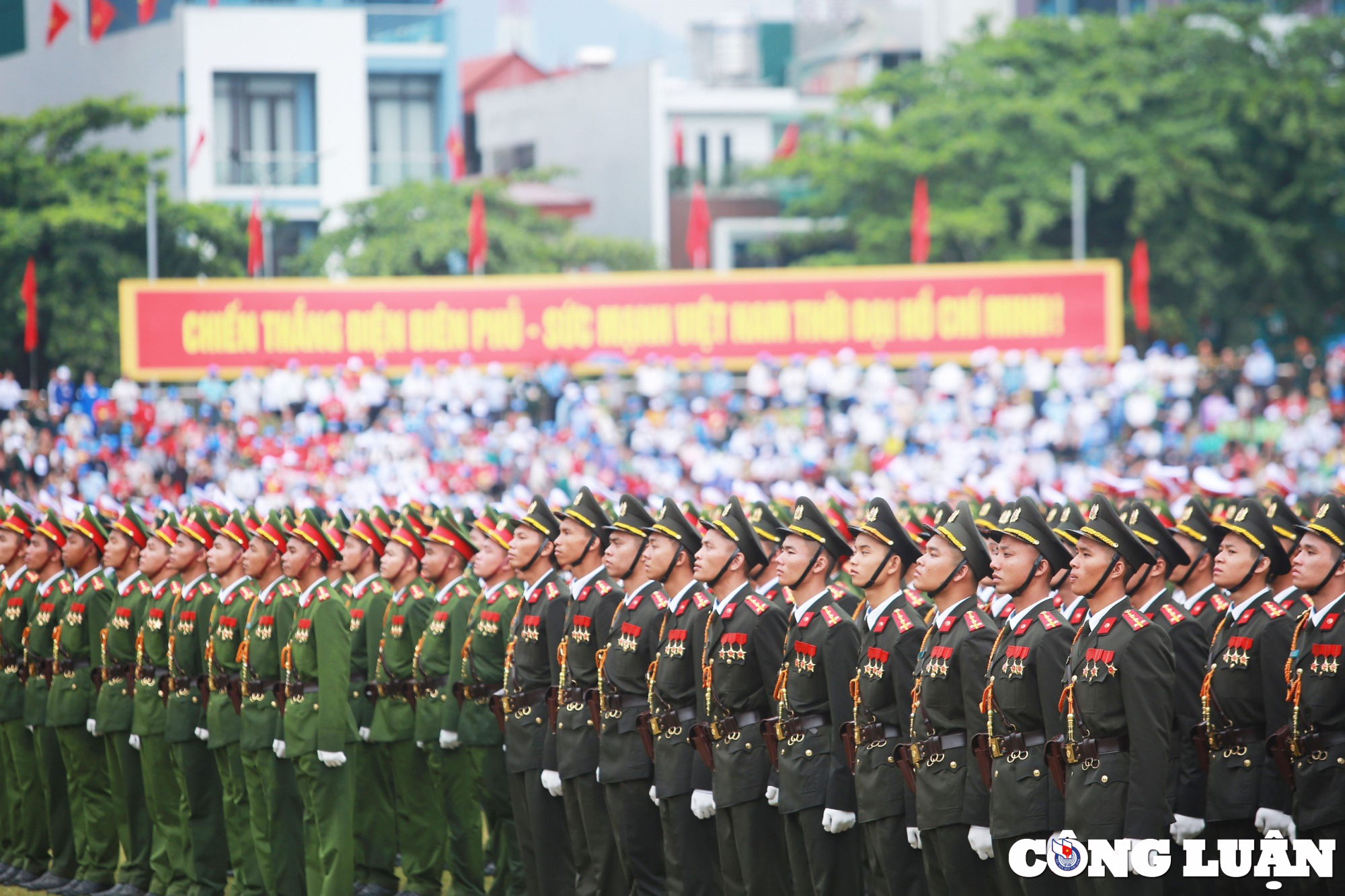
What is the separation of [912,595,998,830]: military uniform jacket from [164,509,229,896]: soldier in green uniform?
4491 millimetres

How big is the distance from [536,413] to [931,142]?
1416cm

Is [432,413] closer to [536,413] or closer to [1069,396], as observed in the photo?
[536,413]

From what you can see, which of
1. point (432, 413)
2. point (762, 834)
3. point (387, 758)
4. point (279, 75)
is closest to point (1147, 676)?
point (762, 834)

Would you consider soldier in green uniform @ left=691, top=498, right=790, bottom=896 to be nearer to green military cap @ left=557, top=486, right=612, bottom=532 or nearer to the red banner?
green military cap @ left=557, top=486, right=612, bottom=532

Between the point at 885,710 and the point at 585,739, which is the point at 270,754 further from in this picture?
the point at 885,710

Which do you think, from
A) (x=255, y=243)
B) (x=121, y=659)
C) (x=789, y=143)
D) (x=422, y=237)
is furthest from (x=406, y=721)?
(x=789, y=143)

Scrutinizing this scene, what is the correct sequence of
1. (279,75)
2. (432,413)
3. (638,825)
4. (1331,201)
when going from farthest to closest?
(279,75) < (1331,201) < (432,413) < (638,825)

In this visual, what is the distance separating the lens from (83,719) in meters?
10.2

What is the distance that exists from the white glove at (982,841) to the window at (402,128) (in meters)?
39.5

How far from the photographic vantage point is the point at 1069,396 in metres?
26.8

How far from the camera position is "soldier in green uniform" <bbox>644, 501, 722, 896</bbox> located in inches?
299

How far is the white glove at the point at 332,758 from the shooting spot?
866 cm

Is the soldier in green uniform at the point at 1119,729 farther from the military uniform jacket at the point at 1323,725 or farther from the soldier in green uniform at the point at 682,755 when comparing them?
the soldier in green uniform at the point at 682,755

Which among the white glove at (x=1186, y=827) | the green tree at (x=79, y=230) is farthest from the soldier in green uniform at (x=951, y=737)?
the green tree at (x=79, y=230)
